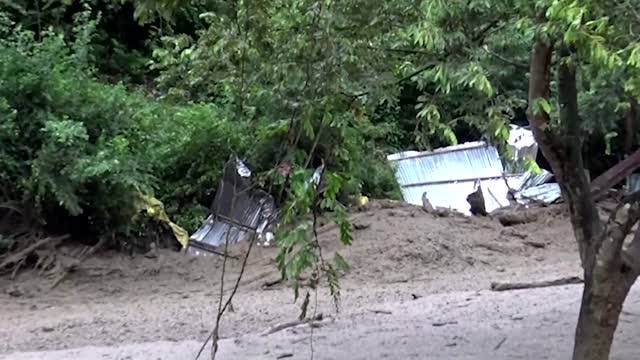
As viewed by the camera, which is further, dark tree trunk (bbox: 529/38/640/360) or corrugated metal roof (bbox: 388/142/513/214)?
corrugated metal roof (bbox: 388/142/513/214)

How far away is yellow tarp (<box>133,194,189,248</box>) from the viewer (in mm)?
13156

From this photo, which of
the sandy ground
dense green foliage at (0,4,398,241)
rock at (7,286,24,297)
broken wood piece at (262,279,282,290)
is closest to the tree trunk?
the sandy ground

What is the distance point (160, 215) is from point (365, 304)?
423cm

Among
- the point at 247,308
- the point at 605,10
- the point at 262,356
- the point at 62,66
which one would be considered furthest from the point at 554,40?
the point at 62,66

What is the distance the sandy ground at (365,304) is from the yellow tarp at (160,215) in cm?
37

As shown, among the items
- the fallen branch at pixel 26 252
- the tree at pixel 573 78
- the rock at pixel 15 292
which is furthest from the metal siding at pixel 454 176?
the tree at pixel 573 78

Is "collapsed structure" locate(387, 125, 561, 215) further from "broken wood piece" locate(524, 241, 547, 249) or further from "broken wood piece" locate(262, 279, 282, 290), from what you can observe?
"broken wood piece" locate(262, 279, 282, 290)

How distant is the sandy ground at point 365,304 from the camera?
8.02 meters

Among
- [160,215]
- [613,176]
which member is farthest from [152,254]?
[613,176]

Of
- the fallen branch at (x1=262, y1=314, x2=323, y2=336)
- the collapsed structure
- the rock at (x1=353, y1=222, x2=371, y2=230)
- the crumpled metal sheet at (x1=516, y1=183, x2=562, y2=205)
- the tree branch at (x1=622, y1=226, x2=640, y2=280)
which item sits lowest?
the fallen branch at (x1=262, y1=314, x2=323, y2=336)

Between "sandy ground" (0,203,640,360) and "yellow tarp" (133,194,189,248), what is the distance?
37cm

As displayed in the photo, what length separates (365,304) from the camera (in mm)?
10359

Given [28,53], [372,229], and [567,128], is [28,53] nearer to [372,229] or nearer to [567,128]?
[372,229]

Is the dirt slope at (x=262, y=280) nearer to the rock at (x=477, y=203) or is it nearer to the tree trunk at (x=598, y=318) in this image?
the rock at (x=477, y=203)
